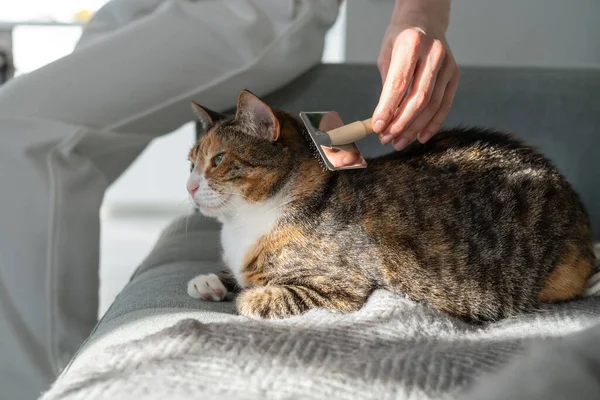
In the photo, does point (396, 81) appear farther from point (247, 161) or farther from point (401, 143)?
point (247, 161)

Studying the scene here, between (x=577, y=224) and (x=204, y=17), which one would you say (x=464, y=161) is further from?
(x=204, y=17)

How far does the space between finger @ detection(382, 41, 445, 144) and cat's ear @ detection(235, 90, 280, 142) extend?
20cm

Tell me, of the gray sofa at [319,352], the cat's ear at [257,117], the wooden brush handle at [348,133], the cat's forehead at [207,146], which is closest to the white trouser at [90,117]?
the gray sofa at [319,352]

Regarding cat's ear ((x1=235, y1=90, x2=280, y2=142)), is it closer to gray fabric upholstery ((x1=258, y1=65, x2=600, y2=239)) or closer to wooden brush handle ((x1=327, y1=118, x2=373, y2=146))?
wooden brush handle ((x1=327, y1=118, x2=373, y2=146))

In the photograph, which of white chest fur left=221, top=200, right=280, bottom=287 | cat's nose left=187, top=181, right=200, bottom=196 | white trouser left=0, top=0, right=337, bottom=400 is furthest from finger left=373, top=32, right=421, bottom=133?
white trouser left=0, top=0, right=337, bottom=400

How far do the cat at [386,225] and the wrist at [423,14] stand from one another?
0.84ft

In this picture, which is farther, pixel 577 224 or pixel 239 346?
pixel 577 224

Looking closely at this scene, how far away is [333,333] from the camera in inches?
33.3

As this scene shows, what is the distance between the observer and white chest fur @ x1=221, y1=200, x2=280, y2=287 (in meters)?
1.11

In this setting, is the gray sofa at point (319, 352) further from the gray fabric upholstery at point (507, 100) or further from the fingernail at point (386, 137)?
the gray fabric upholstery at point (507, 100)

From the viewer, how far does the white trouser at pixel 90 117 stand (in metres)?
1.30

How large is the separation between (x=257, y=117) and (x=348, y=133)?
168 millimetres

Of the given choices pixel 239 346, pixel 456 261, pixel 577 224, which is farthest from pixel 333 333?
pixel 577 224

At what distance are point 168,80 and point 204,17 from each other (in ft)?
0.59
